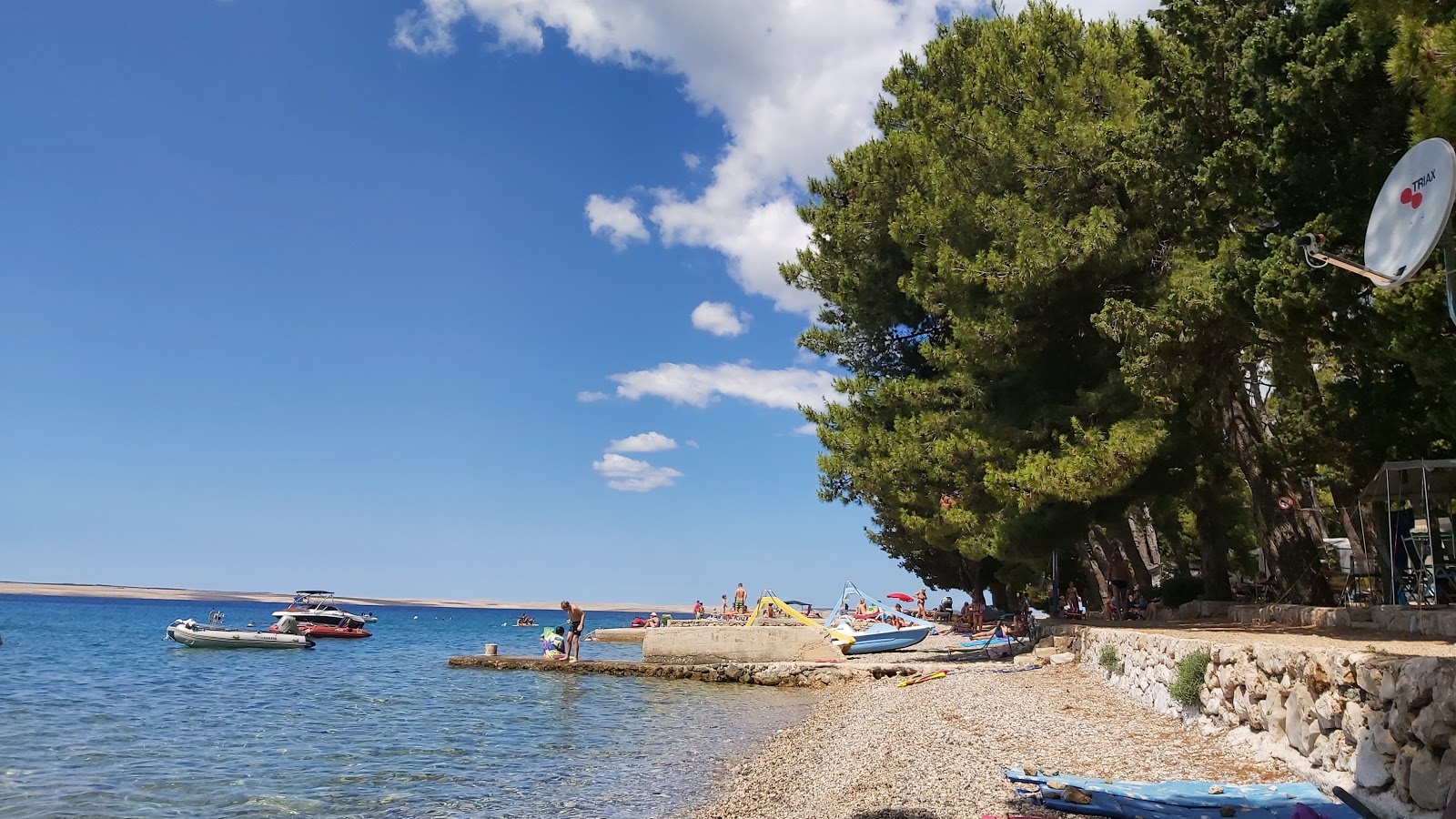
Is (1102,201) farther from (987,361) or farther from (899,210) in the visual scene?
(899,210)

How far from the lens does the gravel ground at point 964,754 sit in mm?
7648

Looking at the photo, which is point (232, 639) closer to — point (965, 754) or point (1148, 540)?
point (1148, 540)

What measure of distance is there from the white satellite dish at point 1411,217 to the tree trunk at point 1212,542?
13046 millimetres

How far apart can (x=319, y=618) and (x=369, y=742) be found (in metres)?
40.9

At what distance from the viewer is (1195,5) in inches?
537

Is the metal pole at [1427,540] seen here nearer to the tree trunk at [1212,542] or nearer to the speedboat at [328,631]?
the tree trunk at [1212,542]

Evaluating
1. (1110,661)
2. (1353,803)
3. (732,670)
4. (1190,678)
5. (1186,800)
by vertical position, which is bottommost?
(732,670)

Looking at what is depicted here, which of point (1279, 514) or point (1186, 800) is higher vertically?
point (1279, 514)

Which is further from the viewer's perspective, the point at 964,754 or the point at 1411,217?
the point at 964,754

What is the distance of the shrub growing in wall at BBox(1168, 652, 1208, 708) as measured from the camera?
9734 mm

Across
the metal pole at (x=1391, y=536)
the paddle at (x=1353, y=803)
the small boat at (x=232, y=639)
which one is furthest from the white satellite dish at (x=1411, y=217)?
the small boat at (x=232, y=639)

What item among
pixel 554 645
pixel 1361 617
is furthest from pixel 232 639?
pixel 1361 617

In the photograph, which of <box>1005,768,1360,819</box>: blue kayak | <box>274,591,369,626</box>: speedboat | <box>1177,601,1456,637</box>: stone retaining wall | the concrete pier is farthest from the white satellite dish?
the concrete pier

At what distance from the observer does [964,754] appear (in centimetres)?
959
